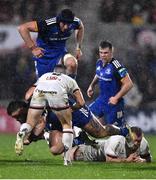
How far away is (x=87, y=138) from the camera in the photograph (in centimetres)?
1493

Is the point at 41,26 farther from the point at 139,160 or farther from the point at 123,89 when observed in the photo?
the point at 139,160

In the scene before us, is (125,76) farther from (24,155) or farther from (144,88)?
(144,88)

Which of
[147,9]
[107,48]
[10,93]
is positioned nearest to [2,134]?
[10,93]

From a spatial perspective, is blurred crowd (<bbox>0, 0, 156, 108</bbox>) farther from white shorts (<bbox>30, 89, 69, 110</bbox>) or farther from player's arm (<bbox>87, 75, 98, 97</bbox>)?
white shorts (<bbox>30, 89, 69, 110</bbox>)

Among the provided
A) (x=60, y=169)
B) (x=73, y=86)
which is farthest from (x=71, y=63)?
(x=60, y=169)

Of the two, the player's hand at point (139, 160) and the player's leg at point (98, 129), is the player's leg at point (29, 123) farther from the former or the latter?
the player's hand at point (139, 160)

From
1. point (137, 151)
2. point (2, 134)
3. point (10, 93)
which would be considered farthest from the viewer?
point (10, 93)

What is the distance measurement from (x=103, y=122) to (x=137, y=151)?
181 centimetres

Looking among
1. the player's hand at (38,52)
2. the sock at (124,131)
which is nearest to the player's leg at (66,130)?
the sock at (124,131)

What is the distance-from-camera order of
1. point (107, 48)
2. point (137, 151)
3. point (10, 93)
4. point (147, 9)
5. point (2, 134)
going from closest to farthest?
point (137, 151) < point (107, 48) < point (2, 134) < point (10, 93) < point (147, 9)

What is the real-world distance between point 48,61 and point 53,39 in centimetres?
47

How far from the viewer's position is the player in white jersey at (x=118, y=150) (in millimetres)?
14436

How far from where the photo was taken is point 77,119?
14.5m

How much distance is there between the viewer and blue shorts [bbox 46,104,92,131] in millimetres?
14492
